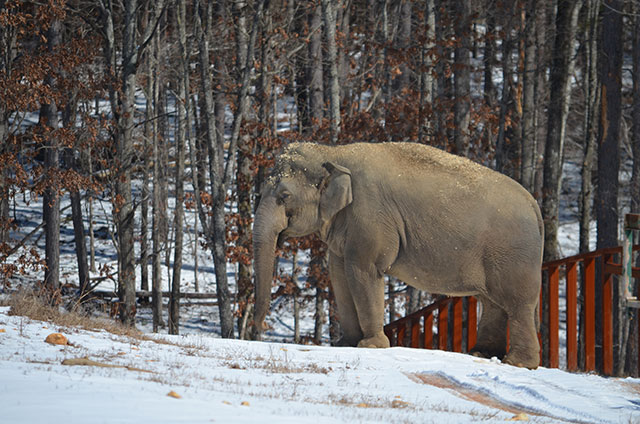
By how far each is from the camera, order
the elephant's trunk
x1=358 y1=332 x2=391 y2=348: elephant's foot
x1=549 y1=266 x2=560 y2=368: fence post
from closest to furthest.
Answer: the elephant's trunk < x1=358 y1=332 x2=391 y2=348: elephant's foot < x1=549 y1=266 x2=560 y2=368: fence post

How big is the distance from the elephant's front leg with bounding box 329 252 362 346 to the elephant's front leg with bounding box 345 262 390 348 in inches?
15.7

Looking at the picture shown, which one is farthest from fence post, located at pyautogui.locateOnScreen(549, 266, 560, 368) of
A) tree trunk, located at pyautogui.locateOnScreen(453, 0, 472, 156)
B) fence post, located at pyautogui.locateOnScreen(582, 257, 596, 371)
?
tree trunk, located at pyautogui.locateOnScreen(453, 0, 472, 156)

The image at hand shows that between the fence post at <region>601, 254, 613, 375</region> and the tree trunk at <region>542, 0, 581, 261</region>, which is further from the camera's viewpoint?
the tree trunk at <region>542, 0, 581, 261</region>

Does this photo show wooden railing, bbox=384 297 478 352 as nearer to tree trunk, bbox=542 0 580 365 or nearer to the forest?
the forest

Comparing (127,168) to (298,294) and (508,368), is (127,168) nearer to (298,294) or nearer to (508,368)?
(298,294)

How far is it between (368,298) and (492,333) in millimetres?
1624

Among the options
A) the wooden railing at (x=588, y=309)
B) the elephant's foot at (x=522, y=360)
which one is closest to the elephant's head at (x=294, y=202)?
the elephant's foot at (x=522, y=360)

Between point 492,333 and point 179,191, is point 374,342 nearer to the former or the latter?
point 492,333

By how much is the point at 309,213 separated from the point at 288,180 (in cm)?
44

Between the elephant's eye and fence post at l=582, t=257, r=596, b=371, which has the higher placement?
the elephant's eye

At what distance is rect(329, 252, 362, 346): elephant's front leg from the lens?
33.8 feet

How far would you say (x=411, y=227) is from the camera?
389 inches

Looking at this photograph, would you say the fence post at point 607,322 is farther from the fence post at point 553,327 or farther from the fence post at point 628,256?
the fence post at point 628,256

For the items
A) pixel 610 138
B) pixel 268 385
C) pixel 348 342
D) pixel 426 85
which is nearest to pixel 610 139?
→ pixel 610 138
